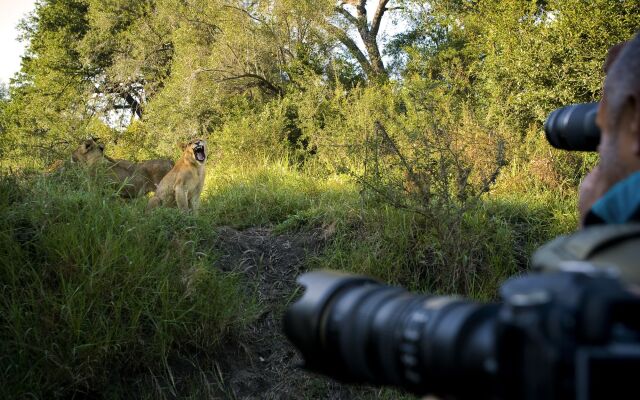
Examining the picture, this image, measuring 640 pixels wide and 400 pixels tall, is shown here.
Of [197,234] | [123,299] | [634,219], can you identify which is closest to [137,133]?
[197,234]

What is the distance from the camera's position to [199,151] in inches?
339

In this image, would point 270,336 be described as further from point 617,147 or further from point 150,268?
point 617,147

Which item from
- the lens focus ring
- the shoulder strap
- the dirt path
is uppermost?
the shoulder strap

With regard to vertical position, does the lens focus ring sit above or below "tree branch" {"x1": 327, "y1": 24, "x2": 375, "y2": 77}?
below

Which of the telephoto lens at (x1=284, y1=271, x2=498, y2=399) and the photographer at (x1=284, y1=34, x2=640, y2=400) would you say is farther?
the telephoto lens at (x1=284, y1=271, x2=498, y2=399)

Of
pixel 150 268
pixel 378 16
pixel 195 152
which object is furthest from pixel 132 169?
pixel 378 16

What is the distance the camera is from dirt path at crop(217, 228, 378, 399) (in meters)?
4.57

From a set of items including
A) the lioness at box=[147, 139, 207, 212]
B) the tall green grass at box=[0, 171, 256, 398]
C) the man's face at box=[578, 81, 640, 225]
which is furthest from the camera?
the lioness at box=[147, 139, 207, 212]

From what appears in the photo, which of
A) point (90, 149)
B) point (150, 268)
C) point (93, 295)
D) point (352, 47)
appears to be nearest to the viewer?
point (93, 295)

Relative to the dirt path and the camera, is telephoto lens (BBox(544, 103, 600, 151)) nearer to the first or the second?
the camera

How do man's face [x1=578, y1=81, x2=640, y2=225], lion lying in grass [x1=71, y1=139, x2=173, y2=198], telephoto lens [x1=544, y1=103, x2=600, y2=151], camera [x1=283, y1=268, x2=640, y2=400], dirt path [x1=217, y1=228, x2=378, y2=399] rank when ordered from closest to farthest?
camera [x1=283, y1=268, x2=640, y2=400]
man's face [x1=578, y1=81, x2=640, y2=225]
telephoto lens [x1=544, y1=103, x2=600, y2=151]
dirt path [x1=217, y1=228, x2=378, y2=399]
lion lying in grass [x1=71, y1=139, x2=173, y2=198]

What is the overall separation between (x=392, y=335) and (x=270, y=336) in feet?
12.5

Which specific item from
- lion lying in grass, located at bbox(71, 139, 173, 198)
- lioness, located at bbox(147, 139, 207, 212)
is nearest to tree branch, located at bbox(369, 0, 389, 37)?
lion lying in grass, located at bbox(71, 139, 173, 198)

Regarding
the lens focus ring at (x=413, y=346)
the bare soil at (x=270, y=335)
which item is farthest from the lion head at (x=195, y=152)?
the lens focus ring at (x=413, y=346)
